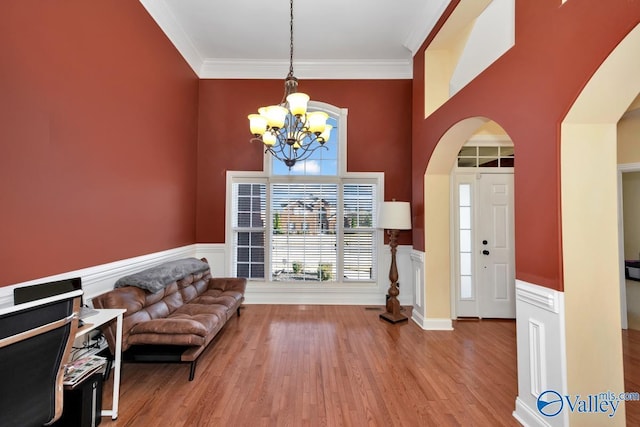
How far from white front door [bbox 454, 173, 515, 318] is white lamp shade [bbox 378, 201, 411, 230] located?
33.1 inches

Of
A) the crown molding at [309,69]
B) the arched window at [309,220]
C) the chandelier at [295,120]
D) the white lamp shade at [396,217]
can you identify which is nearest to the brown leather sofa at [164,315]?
the arched window at [309,220]

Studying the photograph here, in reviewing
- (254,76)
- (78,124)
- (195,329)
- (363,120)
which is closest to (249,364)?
(195,329)

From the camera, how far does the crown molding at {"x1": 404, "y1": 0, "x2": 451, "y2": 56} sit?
3.21 m

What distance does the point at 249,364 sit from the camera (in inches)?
106

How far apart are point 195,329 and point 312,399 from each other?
1.14m

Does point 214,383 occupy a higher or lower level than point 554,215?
lower

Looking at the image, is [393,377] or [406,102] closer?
[393,377]

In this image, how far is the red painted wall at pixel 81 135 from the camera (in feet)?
5.65

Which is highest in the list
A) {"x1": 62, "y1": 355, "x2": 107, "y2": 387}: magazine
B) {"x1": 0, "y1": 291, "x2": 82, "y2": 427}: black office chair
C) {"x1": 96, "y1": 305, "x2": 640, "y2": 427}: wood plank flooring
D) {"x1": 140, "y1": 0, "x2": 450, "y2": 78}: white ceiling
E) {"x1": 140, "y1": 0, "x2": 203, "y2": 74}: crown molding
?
{"x1": 140, "y1": 0, "x2": 450, "y2": 78}: white ceiling

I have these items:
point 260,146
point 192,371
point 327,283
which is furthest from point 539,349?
point 260,146

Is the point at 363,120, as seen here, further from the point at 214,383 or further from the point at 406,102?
the point at 214,383

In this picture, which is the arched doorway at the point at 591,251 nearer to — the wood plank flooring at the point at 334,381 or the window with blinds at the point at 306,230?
the wood plank flooring at the point at 334,381

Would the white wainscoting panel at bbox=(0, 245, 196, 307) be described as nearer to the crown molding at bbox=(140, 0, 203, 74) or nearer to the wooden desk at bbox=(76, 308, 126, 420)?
the wooden desk at bbox=(76, 308, 126, 420)

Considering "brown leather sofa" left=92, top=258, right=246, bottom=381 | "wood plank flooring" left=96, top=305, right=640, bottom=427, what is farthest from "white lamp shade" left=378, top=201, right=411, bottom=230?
"brown leather sofa" left=92, top=258, right=246, bottom=381
